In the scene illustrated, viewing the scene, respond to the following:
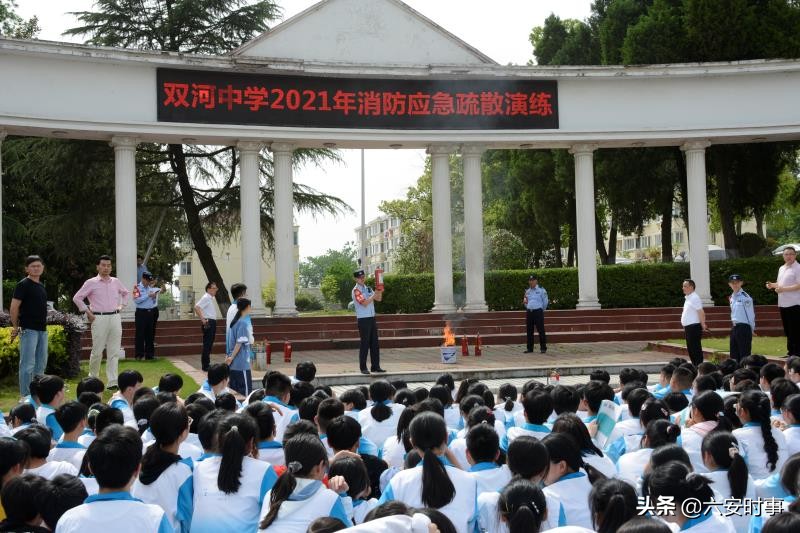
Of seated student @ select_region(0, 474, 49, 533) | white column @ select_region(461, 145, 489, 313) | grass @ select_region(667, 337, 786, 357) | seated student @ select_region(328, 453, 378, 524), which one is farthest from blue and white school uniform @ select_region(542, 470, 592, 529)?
white column @ select_region(461, 145, 489, 313)

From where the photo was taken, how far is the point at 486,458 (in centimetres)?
499

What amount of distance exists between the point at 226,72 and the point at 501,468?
16511mm

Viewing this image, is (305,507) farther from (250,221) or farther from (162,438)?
(250,221)

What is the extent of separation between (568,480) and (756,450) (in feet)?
6.22

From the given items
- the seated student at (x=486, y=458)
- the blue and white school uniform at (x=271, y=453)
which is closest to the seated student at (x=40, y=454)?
the blue and white school uniform at (x=271, y=453)

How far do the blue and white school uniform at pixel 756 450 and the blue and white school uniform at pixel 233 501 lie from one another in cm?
314

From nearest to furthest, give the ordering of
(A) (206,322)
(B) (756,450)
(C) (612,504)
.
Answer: (C) (612,504) → (B) (756,450) → (A) (206,322)

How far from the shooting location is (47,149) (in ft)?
78.8

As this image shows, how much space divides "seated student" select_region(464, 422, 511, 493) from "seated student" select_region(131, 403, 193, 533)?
5.29 feet

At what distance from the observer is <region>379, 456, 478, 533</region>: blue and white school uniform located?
174 inches

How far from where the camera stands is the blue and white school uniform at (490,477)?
194 inches

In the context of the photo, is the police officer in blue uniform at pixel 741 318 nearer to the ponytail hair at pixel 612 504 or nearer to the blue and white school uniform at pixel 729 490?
the blue and white school uniform at pixel 729 490

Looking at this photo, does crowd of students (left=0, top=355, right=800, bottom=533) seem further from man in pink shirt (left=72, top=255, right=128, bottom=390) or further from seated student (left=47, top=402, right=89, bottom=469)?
man in pink shirt (left=72, top=255, right=128, bottom=390)

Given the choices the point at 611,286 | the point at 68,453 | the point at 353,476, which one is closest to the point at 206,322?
the point at 68,453
